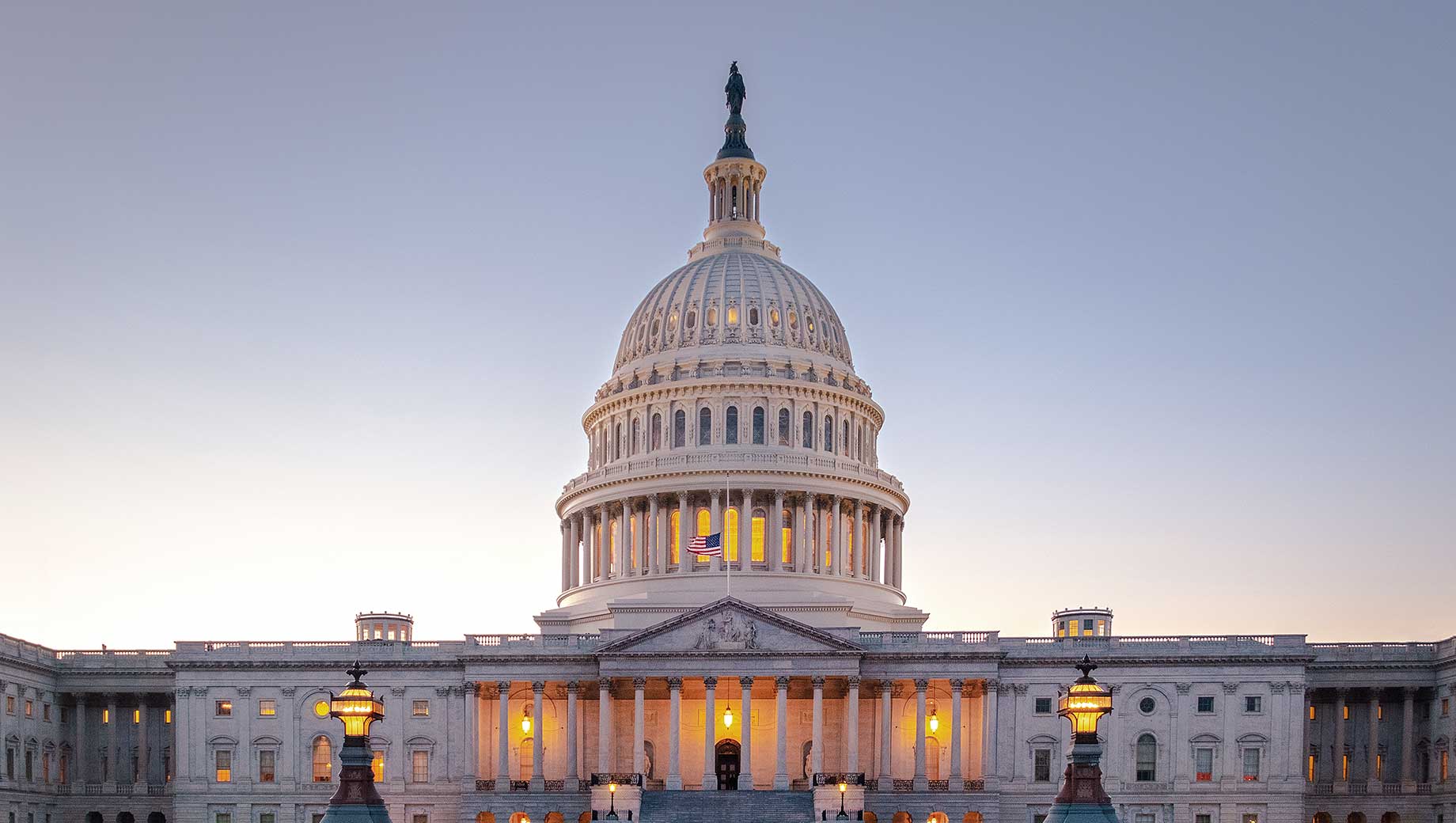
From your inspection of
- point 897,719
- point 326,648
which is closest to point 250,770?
point 326,648

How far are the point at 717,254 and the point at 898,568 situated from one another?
27776 millimetres

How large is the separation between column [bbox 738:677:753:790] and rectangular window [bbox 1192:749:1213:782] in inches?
1091

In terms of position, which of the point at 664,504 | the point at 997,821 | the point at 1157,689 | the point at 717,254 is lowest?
the point at 997,821

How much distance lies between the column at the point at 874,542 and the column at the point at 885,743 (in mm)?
19673

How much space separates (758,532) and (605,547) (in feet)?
38.0

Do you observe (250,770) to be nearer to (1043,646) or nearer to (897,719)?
(897,719)

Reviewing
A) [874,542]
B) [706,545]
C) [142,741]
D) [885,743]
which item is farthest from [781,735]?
[142,741]

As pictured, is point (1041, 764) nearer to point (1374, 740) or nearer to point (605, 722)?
point (1374, 740)

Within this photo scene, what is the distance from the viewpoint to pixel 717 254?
12812 cm

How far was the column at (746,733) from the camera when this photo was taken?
9856cm

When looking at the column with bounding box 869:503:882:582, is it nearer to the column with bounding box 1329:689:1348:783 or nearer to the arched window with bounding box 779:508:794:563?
the arched window with bounding box 779:508:794:563

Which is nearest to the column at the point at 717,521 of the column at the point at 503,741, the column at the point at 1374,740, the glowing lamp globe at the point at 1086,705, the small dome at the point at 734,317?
the small dome at the point at 734,317

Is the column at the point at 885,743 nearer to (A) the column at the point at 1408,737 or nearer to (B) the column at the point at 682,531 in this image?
(B) the column at the point at 682,531

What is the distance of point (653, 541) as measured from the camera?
388 ft
